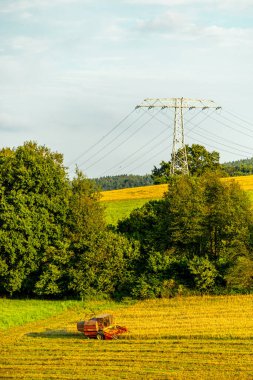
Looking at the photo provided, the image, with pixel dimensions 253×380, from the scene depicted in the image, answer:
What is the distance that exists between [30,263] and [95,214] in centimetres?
792

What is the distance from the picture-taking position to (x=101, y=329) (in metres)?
39.8

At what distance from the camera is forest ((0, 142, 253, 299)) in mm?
54844

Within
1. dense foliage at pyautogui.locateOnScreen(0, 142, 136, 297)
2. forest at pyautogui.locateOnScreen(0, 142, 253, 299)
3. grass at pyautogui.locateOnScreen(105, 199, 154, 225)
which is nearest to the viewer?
forest at pyautogui.locateOnScreen(0, 142, 253, 299)

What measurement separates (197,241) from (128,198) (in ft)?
105

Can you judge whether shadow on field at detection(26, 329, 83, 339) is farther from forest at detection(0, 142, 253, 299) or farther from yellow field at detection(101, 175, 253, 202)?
yellow field at detection(101, 175, 253, 202)

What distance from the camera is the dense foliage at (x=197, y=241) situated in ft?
177

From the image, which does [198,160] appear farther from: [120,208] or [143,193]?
[120,208]

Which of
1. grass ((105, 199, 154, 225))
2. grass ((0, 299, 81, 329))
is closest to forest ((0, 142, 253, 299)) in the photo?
grass ((0, 299, 81, 329))

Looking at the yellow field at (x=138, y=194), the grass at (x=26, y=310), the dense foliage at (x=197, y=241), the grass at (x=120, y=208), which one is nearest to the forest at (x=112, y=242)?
the dense foliage at (x=197, y=241)

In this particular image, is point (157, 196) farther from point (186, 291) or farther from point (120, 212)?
point (186, 291)

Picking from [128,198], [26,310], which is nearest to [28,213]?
[26,310]

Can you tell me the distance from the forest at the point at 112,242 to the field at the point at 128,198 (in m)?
16.7

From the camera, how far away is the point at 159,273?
5550cm

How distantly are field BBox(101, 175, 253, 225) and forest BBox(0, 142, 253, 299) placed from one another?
16.7 metres
